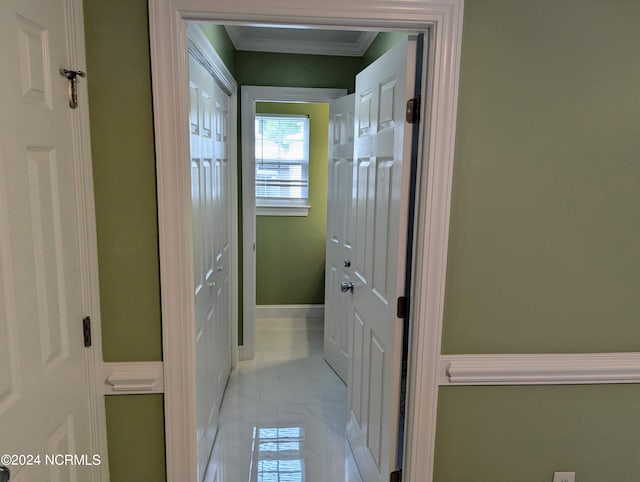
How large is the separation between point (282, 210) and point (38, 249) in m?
3.40

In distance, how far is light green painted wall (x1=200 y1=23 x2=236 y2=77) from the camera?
219cm

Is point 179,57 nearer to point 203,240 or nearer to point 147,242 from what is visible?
point 147,242

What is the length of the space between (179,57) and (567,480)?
2.13m

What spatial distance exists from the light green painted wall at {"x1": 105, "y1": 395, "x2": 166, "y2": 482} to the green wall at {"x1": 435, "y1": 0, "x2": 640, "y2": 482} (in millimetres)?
1043

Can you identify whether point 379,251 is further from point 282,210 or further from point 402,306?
point 282,210

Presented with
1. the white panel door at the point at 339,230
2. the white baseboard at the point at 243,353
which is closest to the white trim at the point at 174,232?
the white panel door at the point at 339,230

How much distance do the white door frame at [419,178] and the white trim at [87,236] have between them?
0.68 feet

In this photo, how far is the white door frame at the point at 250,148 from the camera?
10.9 feet

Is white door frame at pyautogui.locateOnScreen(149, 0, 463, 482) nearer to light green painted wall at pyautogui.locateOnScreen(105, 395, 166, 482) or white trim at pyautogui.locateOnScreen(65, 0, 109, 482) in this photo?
light green painted wall at pyautogui.locateOnScreen(105, 395, 166, 482)

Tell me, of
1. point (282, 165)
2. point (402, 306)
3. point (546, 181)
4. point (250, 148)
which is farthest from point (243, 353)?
point (546, 181)

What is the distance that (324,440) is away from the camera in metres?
2.61

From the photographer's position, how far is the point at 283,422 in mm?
2797

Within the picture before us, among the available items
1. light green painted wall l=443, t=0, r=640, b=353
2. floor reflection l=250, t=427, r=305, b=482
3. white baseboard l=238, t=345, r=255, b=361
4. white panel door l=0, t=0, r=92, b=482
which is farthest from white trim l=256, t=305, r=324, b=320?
white panel door l=0, t=0, r=92, b=482

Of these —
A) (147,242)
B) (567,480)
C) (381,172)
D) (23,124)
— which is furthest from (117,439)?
(567,480)
